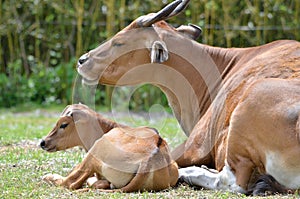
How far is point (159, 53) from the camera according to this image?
6.91 metres

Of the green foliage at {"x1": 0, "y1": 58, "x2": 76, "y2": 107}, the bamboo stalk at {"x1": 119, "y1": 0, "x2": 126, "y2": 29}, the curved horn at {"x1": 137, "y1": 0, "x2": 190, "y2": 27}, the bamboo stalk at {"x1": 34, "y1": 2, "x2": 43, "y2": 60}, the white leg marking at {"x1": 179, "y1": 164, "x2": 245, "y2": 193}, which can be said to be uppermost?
the curved horn at {"x1": 137, "y1": 0, "x2": 190, "y2": 27}

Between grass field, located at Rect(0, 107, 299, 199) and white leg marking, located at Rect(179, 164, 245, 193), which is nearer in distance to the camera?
grass field, located at Rect(0, 107, 299, 199)

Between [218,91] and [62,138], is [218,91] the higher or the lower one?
the higher one

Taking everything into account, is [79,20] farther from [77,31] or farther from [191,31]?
[191,31]

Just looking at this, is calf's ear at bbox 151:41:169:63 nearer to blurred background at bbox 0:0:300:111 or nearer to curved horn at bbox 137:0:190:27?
curved horn at bbox 137:0:190:27

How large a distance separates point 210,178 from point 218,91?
3.71 ft

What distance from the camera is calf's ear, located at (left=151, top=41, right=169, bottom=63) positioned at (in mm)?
6871

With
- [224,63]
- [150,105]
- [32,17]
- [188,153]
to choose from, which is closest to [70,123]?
[188,153]

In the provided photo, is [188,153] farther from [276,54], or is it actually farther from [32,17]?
[32,17]

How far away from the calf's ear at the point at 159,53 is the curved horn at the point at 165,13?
307 mm

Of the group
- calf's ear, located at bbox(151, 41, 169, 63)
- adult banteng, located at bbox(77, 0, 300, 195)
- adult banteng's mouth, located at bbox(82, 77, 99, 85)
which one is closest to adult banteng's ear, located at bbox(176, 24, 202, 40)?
adult banteng, located at bbox(77, 0, 300, 195)

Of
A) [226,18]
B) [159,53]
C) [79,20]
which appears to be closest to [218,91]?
[159,53]

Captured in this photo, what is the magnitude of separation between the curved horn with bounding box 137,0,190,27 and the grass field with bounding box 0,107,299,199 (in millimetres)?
1397

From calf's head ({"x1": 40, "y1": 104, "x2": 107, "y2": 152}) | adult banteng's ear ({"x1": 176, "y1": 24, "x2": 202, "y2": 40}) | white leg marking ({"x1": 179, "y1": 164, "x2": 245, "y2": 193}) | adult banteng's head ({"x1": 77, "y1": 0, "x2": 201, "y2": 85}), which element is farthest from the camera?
adult banteng's ear ({"x1": 176, "y1": 24, "x2": 202, "y2": 40})
